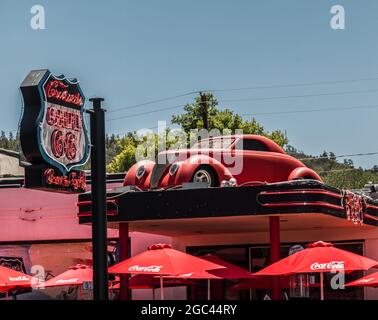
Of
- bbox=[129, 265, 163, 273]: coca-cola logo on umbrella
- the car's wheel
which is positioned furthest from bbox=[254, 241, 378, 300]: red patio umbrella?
the car's wheel

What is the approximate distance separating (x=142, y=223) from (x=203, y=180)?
1.97 m

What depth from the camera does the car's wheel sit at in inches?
904

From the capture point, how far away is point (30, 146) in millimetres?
14656

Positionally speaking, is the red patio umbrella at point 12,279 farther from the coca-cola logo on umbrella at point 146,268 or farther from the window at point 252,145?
the window at point 252,145

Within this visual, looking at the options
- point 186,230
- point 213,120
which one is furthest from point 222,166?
point 213,120

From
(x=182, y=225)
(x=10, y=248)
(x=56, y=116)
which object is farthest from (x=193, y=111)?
(x=56, y=116)

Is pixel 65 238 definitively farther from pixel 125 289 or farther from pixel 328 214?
pixel 328 214

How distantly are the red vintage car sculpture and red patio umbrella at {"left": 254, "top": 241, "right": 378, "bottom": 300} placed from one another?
374cm

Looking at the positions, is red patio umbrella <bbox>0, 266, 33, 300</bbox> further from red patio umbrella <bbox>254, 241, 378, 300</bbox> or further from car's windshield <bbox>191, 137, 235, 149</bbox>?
red patio umbrella <bbox>254, 241, 378, 300</bbox>

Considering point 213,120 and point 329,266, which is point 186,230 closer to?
point 329,266

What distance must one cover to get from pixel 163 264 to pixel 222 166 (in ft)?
13.2

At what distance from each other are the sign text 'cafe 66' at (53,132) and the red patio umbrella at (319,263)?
19.4 feet

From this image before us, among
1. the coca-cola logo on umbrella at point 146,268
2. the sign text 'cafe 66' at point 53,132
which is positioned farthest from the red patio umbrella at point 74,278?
the sign text 'cafe 66' at point 53,132

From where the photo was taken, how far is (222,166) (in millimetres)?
23281
